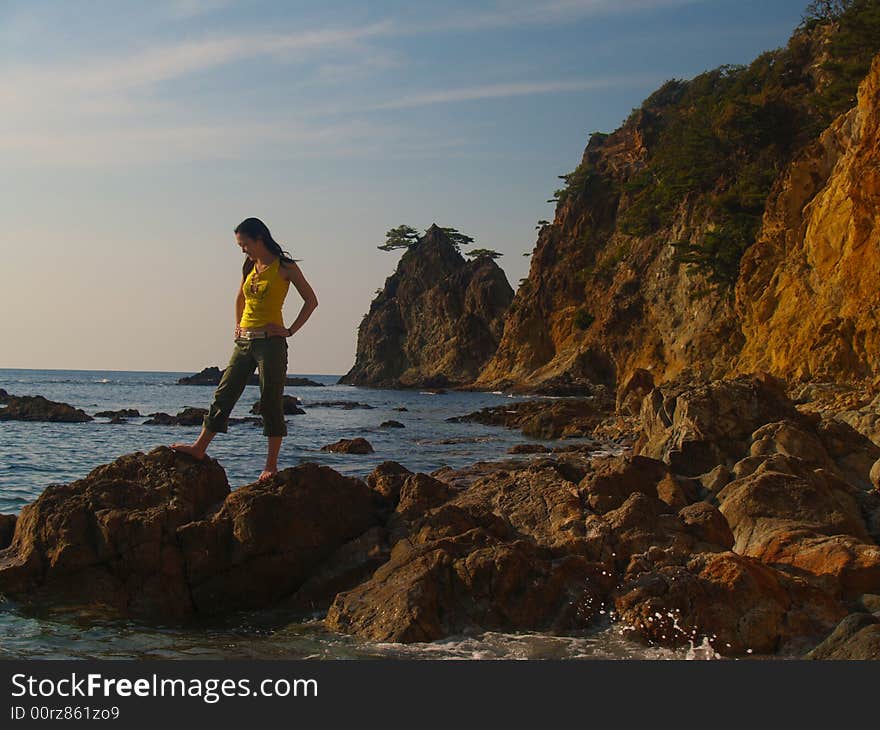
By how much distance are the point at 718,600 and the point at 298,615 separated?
2.94 metres

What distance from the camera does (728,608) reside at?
5570mm

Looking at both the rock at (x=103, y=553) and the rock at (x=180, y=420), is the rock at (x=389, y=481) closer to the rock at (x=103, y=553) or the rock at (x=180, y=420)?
the rock at (x=103, y=553)

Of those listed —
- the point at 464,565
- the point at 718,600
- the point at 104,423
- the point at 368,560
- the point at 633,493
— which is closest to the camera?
the point at 718,600

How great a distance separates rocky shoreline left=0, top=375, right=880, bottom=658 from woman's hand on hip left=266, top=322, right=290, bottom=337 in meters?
1.16

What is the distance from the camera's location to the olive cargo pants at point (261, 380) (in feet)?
23.6

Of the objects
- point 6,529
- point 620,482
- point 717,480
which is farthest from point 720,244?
point 6,529

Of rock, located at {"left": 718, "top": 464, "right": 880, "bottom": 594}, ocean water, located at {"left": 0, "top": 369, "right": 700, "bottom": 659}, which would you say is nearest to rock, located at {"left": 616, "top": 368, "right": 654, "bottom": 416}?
ocean water, located at {"left": 0, "top": 369, "right": 700, "bottom": 659}

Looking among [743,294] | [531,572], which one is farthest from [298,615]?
[743,294]

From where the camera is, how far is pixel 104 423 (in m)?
30.3

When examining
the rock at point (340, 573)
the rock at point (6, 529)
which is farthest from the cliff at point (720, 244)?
the rock at point (6, 529)

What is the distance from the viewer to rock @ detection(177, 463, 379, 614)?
6566 mm

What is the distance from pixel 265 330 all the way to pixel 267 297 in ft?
0.93

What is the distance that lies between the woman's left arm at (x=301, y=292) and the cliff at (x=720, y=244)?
1506 centimetres

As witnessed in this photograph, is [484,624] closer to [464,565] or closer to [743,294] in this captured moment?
[464,565]
